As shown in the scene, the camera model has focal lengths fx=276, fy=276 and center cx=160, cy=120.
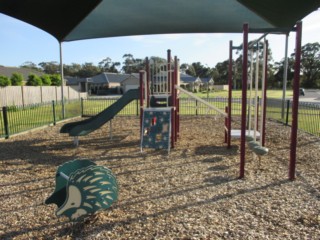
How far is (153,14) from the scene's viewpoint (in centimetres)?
739

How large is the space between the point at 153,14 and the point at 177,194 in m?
5.14

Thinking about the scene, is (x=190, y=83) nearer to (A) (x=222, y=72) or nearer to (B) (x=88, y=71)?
(A) (x=222, y=72)

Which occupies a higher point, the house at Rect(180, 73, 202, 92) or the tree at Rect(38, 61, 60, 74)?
the tree at Rect(38, 61, 60, 74)

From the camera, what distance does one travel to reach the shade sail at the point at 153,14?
598 cm

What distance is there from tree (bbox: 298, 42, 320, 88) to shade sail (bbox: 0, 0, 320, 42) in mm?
67516

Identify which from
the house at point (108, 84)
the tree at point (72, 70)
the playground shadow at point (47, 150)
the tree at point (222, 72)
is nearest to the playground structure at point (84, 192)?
the playground shadow at point (47, 150)

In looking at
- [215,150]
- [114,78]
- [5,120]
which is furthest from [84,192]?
[114,78]

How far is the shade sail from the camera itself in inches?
236

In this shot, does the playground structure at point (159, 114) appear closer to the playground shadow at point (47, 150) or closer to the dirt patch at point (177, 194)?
the dirt patch at point (177, 194)

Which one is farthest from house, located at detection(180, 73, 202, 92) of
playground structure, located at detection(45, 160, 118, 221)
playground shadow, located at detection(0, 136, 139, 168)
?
playground structure, located at detection(45, 160, 118, 221)

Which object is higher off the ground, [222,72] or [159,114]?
[222,72]

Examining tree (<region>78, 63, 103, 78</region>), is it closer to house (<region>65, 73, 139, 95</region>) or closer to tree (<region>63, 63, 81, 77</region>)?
tree (<region>63, 63, 81, 77</region>)

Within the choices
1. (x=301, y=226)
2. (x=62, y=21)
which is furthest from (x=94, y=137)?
(x=301, y=226)

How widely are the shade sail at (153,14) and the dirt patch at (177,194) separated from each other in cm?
270
